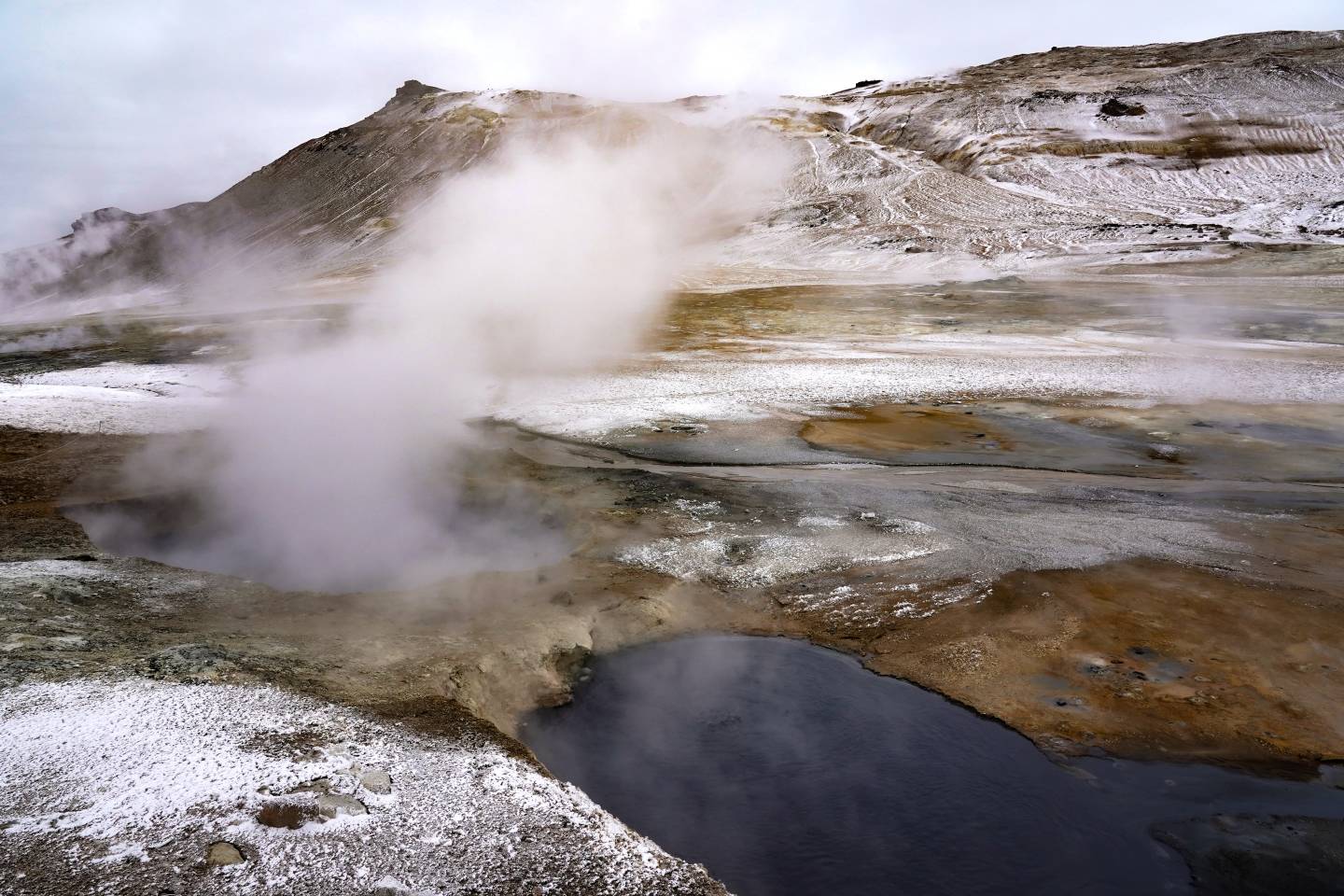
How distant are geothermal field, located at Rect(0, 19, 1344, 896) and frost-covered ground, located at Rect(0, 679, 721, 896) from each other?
2 cm

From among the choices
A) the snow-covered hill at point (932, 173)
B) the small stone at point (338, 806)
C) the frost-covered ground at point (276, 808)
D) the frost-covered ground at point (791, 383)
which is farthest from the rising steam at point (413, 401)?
the snow-covered hill at point (932, 173)

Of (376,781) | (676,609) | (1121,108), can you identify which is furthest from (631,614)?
(1121,108)

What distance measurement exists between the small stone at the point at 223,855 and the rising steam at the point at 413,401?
2641 millimetres

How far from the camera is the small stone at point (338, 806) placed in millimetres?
2990

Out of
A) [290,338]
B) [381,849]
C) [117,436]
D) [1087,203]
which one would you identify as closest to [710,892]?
[381,849]

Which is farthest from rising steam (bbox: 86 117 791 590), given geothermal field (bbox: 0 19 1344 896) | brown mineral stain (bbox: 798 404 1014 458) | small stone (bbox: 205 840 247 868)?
brown mineral stain (bbox: 798 404 1014 458)

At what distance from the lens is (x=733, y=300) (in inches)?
913

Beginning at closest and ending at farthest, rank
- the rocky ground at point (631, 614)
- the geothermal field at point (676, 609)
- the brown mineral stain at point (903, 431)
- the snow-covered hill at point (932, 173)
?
the rocky ground at point (631, 614) → the geothermal field at point (676, 609) → the brown mineral stain at point (903, 431) → the snow-covered hill at point (932, 173)

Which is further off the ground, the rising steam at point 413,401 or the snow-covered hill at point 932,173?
the snow-covered hill at point 932,173

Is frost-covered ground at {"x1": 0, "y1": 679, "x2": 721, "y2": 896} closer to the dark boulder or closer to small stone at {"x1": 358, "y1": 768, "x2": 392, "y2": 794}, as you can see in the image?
small stone at {"x1": 358, "y1": 768, "x2": 392, "y2": 794}

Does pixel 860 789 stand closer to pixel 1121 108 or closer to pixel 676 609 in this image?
pixel 676 609

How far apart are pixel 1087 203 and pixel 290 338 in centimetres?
3015

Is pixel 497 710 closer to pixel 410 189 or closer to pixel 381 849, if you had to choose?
pixel 381 849

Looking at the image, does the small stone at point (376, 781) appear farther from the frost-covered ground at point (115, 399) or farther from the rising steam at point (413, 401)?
the frost-covered ground at point (115, 399)
